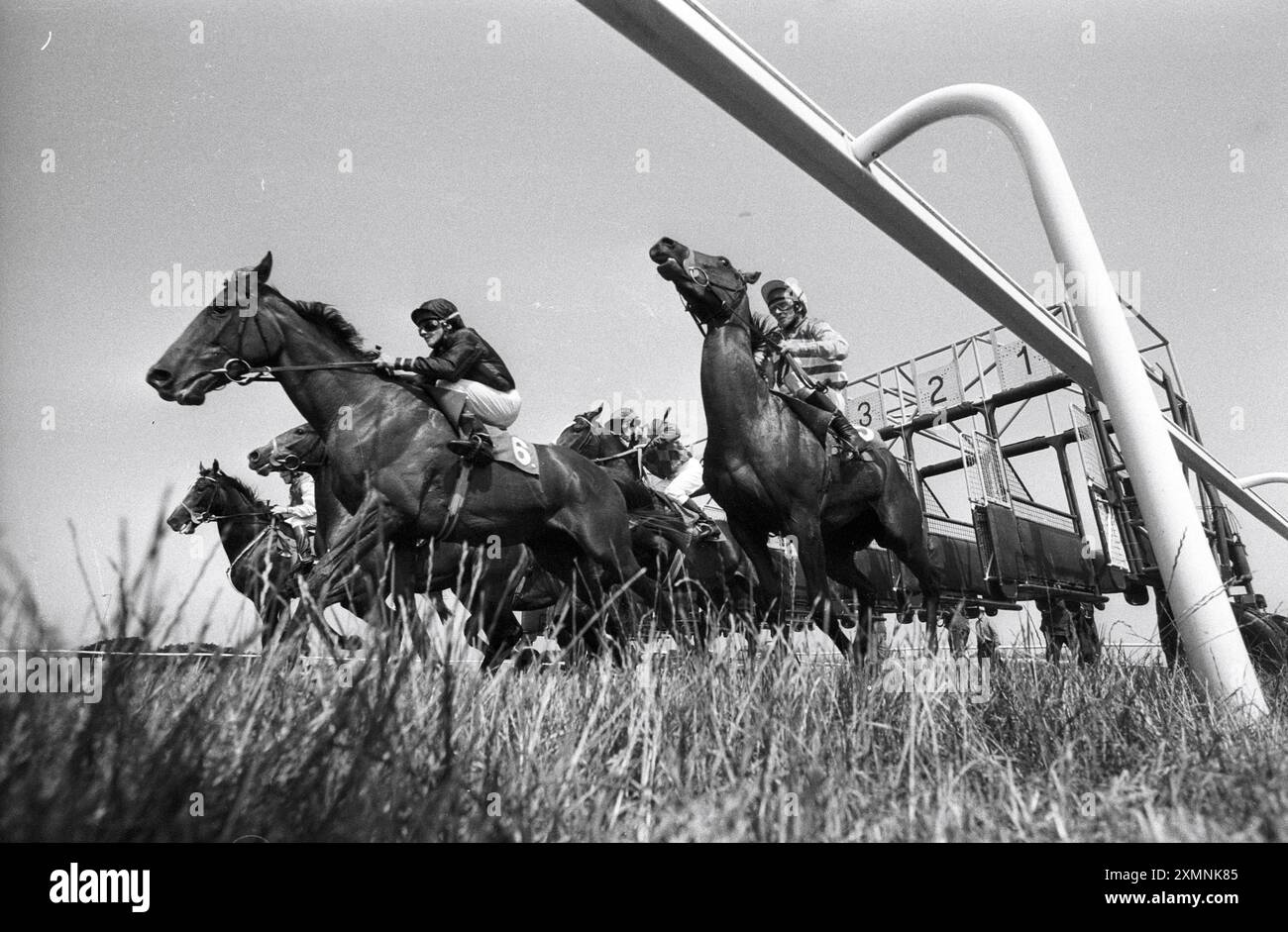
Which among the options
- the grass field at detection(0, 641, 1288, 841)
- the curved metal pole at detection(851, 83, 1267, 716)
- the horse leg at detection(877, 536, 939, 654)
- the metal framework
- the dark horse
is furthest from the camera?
the horse leg at detection(877, 536, 939, 654)

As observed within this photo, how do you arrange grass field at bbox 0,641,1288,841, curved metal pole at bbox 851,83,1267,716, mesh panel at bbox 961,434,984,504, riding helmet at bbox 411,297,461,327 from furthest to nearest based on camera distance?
mesh panel at bbox 961,434,984,504 < riding helmet at bbox 411,297,461,327 < curved metal pole at bbox 851,83,1267,716 < grass field at bbox 0,641,1288,841

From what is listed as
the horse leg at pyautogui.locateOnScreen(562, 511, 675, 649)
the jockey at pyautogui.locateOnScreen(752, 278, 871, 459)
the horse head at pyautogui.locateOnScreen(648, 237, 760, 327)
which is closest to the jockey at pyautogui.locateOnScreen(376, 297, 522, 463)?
the horse leg at pyautogui.locateOnScreen(562, 511, 675, 649)

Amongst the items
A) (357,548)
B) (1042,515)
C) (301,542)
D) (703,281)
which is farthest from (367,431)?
(1042,515)

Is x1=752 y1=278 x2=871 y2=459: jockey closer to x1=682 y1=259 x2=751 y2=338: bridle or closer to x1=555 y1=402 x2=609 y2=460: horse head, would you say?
x1=682 y1=259 x2=751 y2=338: bridle

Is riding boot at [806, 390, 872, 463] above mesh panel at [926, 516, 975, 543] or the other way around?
the other way around

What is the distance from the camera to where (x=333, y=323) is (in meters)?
5.51

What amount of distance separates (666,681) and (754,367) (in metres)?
3.18

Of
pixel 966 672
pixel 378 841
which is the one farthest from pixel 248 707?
pixel 966 672

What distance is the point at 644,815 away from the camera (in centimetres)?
163

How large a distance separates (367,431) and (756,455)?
7.49ft

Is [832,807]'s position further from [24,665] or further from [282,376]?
[282,376]

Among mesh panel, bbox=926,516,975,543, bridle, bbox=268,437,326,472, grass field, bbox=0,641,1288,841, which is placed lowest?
grass field, bbox=0,641,1288,841

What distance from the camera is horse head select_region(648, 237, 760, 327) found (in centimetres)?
532

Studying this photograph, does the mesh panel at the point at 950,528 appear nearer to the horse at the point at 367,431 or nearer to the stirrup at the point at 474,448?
the horse at the point at 367,431
